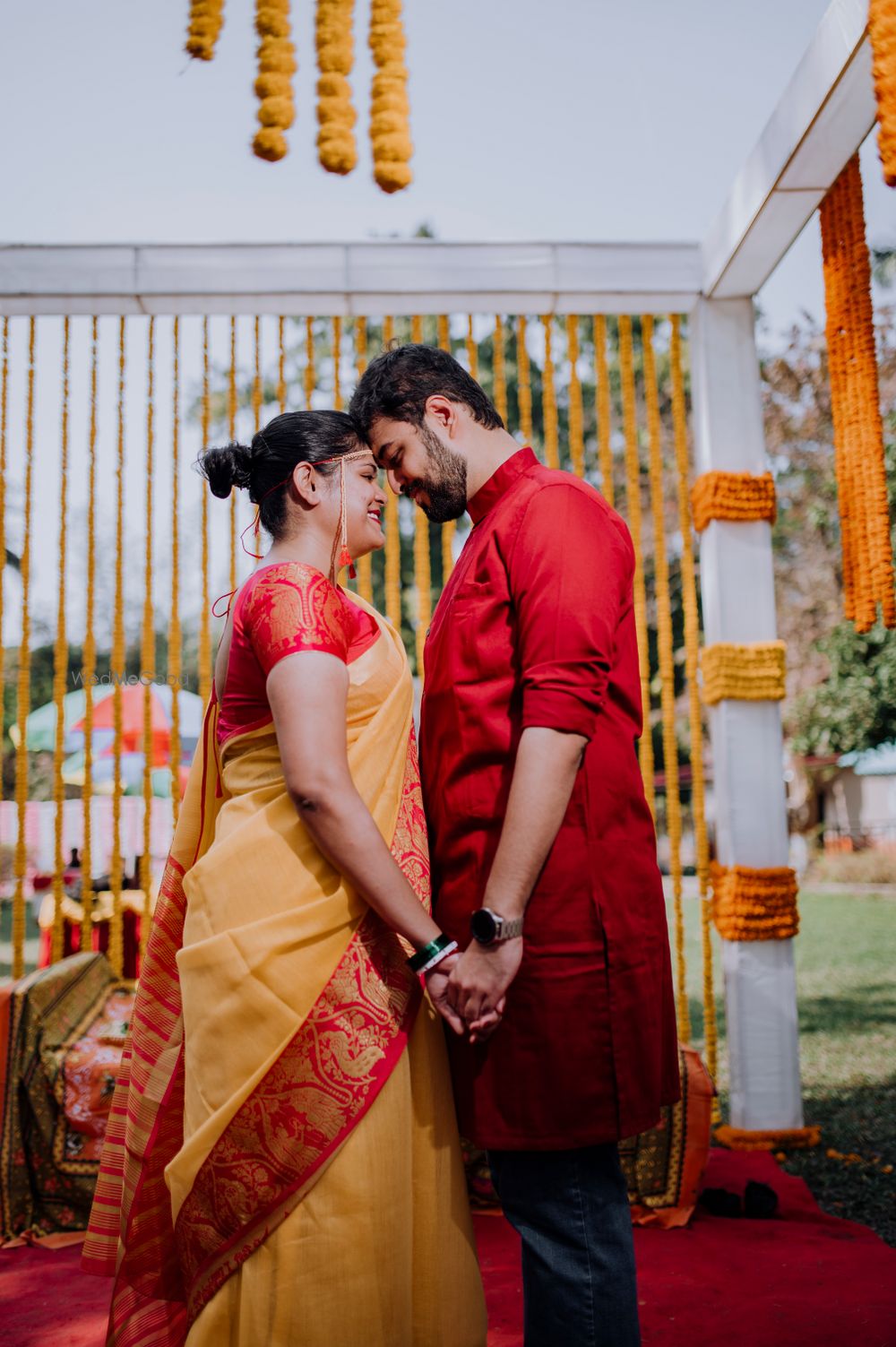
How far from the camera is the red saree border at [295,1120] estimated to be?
152cm

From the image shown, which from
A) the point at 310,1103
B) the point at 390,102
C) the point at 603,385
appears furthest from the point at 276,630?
the point at 603,385

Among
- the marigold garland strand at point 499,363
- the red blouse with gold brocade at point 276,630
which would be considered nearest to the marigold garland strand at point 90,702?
the marigold garland strand at point 499,363

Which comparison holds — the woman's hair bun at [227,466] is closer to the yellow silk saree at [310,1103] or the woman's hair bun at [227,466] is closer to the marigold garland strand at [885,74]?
the yellow silk saree at [310,1103]

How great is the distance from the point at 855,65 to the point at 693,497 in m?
1.64

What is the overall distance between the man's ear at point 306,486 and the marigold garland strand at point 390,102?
1094 millimetres

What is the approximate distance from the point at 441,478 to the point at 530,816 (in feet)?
2.04

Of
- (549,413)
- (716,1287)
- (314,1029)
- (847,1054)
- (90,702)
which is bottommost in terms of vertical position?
(847,1054)

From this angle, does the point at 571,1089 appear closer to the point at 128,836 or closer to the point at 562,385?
the point at 128,836

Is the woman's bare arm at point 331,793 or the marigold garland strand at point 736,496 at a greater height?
the marigold garland strand at point 736,496

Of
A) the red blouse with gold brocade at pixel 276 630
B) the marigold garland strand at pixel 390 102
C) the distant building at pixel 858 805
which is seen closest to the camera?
the red blouse with gold brocade at pixel 276 630

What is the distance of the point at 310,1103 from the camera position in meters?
1.53

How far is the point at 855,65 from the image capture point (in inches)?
106

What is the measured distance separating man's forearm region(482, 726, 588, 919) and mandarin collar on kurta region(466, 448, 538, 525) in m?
0.48

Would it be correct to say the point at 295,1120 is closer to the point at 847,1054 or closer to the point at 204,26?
the point at 204,26
